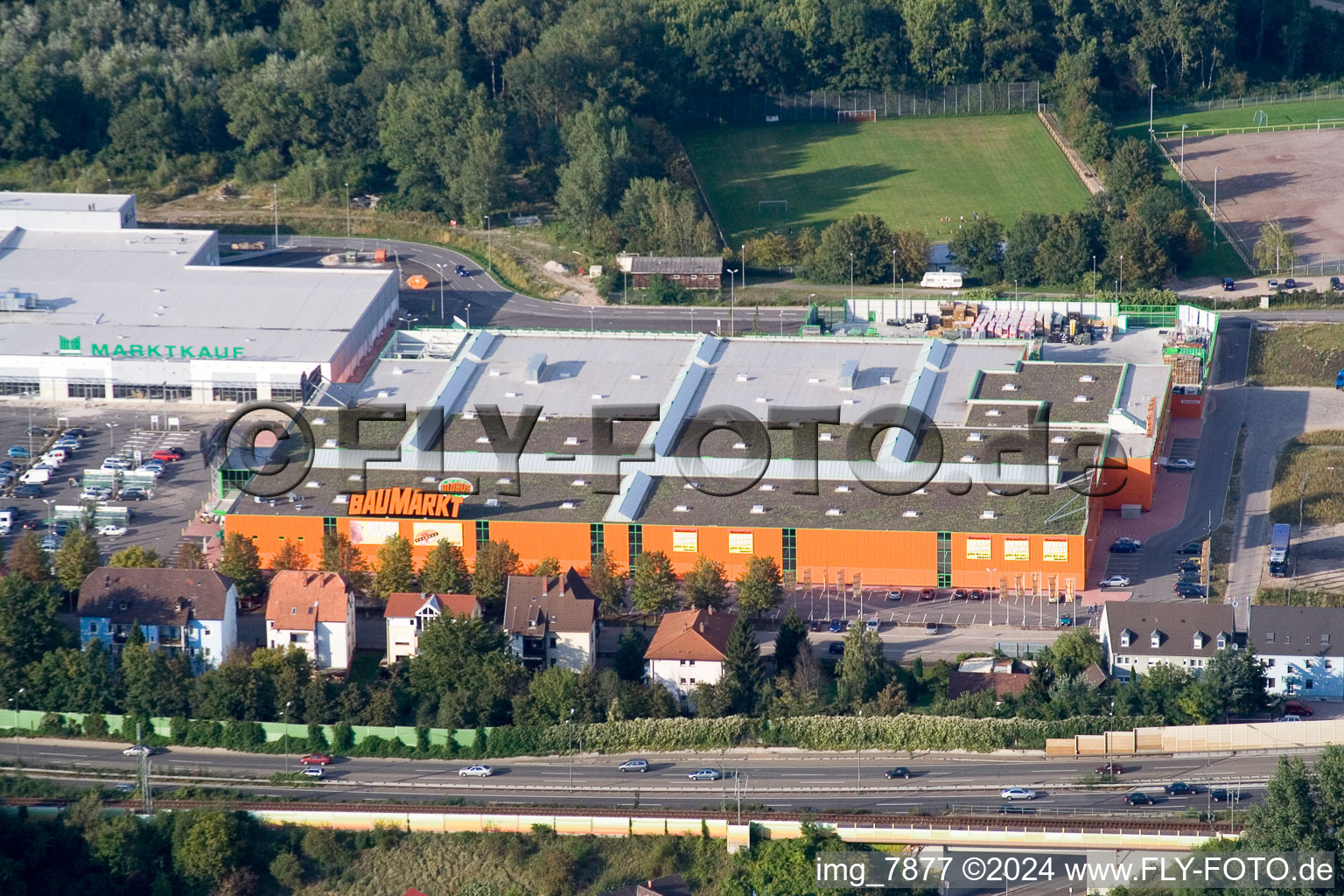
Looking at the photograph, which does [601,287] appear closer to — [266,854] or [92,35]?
[92,35]

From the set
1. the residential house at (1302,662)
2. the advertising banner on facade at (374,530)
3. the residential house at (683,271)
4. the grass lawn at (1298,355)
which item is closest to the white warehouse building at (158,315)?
the residential house at (683,271)

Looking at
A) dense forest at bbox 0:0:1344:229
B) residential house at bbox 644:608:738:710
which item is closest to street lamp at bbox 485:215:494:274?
dense forest at bbox 0:0:1344:229

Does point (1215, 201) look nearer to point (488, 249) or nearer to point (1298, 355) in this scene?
point (1298, 355)

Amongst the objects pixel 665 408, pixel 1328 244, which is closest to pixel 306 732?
pixel 665 408

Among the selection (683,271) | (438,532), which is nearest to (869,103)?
(683,271)

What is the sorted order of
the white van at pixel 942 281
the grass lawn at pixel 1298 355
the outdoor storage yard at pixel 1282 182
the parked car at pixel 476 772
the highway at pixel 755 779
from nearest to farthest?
the highway at pixel 755 779, the parked car at pixel 476 772, the grass lawn at pixel 1298 355, the white van at pixel 942 281, the outdoor storage yard at pixel 1282 182

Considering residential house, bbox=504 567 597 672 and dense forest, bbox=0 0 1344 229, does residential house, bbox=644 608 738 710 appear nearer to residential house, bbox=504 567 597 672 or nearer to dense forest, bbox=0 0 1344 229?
residential house, bbox=504 567 597 672

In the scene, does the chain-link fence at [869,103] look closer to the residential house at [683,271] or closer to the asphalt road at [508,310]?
the residential house at [683,271]
